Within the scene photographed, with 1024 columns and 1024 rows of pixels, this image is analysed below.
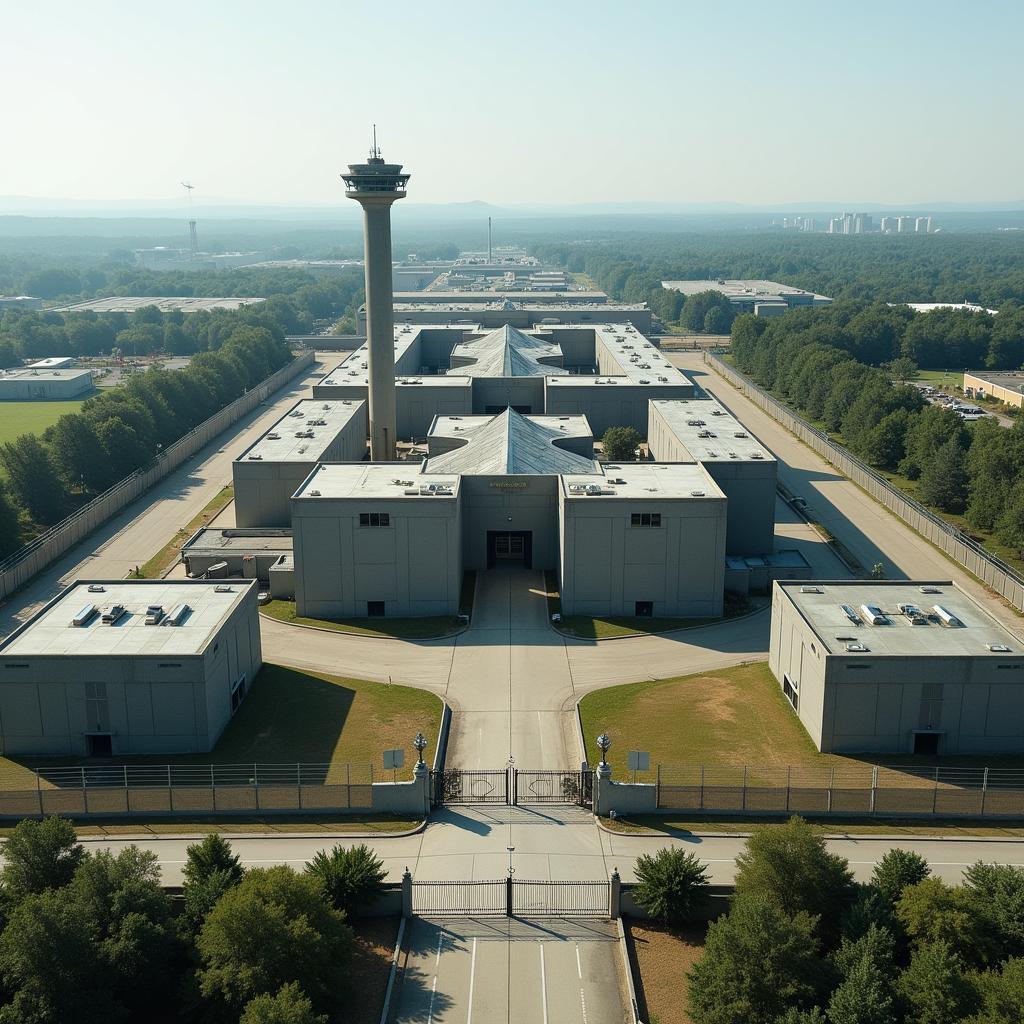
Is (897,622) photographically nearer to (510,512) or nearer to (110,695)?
(510,512)

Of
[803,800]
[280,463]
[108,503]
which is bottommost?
[803,800]

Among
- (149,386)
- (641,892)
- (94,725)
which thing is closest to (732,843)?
(641,892)

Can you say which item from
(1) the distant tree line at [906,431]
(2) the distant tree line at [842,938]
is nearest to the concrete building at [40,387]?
(1) the distant tree line at [906,431]

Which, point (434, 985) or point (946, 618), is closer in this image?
point (434, 985)

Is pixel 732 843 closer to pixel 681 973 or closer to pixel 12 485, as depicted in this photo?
pixel 681 973

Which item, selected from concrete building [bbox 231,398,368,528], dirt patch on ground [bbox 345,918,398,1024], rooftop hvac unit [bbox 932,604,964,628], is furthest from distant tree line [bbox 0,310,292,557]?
rooftop hvac unit [bbox 932,604,964,628]

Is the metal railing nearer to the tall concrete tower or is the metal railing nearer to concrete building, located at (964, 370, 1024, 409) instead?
the tall concrete tower

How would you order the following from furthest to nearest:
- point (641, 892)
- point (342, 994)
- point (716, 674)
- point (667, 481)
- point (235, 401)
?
point (235, 401), point (667, 481), point (716, 674), point (641, 892), point (342, 994)

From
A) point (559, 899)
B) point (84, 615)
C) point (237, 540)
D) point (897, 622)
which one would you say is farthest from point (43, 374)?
point (559, 899)
